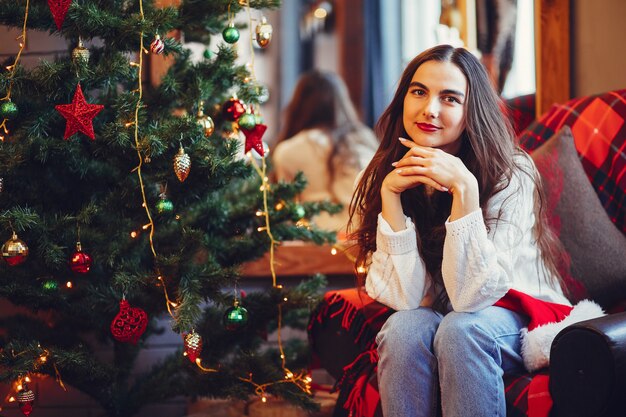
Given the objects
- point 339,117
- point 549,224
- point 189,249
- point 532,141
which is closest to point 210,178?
point 189,249

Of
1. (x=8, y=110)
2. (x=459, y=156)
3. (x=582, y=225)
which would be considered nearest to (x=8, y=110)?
(x=8, y=110)

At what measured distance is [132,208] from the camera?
1.71 m

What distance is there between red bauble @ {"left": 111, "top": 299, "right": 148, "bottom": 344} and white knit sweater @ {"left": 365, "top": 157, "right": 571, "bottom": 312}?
0.50 metres

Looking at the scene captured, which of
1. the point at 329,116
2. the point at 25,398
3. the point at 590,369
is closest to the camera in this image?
the point at 590,369

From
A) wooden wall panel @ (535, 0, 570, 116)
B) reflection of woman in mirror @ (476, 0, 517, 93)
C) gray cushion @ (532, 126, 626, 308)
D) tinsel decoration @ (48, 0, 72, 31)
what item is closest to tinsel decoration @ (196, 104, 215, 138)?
tinsel decoration @ (48, 0, 72, 31)

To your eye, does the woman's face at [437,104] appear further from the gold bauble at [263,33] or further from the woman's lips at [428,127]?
the gold bauble at [263,33]

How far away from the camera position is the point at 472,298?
1.48m

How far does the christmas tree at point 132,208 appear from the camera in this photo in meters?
1.57

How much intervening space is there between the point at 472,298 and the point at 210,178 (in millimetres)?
639

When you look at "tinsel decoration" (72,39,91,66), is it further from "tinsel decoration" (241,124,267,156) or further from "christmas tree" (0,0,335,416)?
"tinsel decoration" (241,124,267,156)

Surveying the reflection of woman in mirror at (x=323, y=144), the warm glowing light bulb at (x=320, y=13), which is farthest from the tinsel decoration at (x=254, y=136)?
the warm glowing light bulb at (x=320, y=13)

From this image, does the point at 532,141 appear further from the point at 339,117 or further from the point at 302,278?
the point at 339,117

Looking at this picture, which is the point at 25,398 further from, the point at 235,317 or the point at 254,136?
the point at 254,136

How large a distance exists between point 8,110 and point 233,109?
20.7 inches
